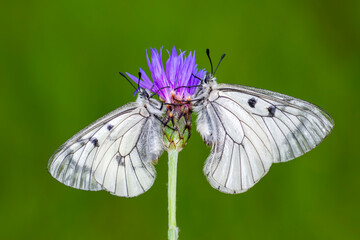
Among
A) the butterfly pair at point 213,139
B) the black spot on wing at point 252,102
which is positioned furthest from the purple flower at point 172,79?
the black spot on wing at point 252,102

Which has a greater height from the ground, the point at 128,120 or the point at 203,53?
the point at 203,53

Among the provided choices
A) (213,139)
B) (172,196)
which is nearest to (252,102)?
(213,139)

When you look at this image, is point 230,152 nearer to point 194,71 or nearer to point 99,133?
point 194,71

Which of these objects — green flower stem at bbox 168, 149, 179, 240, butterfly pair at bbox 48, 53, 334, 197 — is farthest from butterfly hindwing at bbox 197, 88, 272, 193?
green flower stem at bbox 168, 149, 179, 240

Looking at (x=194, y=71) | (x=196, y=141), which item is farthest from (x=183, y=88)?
(x=196, y=141)

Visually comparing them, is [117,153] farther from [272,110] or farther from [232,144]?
[272,110]

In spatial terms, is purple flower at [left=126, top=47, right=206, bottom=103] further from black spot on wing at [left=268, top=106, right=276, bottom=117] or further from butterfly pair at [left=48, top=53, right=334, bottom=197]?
black spot on wing at [left=268, top=106, right=276, bottom=117]

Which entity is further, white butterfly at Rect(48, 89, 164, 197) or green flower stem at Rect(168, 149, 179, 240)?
white butterfly at Rect(48, 89, 164, 197)
